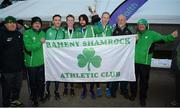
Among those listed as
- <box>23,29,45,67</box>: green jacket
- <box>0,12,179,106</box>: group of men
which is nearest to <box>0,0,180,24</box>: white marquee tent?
<box>0,12,179,106</box>: group of men

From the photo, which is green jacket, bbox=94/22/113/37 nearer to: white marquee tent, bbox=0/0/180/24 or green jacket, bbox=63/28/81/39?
green jacket, bbox=63/28/81/39

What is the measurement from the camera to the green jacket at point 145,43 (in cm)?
675

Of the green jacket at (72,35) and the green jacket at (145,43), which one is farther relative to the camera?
the green jacket at (72,35)

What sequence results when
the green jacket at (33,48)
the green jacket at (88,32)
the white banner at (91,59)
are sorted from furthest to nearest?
the green jacket at (88,32), the white banner at (91,59), the green jacket at (33,48)

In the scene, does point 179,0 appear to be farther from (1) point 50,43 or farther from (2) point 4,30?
(2) point 4,30

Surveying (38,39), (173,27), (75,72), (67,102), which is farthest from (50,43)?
Result: (173,27)

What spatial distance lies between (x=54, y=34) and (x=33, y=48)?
691 millimetres

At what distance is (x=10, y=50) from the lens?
6.48 meters

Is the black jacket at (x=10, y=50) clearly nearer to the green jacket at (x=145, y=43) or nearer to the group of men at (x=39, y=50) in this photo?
the group of men at (x=39, y=50)

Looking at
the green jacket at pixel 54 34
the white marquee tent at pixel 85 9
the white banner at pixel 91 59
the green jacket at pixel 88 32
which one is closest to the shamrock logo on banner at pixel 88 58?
the white banner at pixel 91 59

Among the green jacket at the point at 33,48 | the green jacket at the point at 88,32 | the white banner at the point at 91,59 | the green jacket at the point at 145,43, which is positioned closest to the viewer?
the green jacket at the point at 33,48

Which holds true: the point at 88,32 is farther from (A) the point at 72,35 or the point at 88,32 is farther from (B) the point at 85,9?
(B) the point at 85,9

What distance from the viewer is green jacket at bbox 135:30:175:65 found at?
6.75 m

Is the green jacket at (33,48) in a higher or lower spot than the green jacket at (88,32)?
lower
